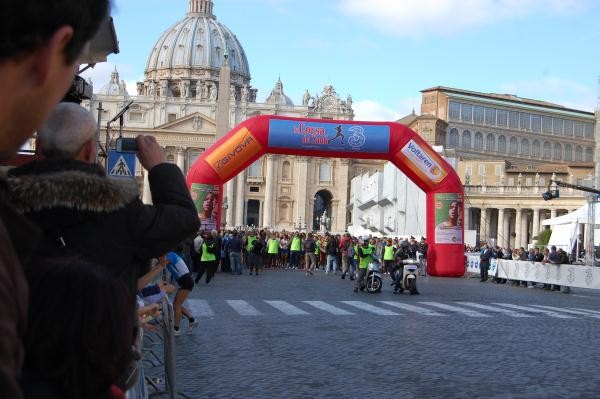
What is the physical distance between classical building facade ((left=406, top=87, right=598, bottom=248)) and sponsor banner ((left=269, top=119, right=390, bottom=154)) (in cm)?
3959

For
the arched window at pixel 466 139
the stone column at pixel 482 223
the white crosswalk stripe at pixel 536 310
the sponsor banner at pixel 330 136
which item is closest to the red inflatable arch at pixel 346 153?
the sponsor banner at pixel 330 136

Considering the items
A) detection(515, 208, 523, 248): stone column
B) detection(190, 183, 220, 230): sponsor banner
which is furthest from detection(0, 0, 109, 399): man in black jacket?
detection(515, 208, 523, 248): stone column

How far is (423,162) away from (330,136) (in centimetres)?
266

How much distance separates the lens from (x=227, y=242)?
2914cm

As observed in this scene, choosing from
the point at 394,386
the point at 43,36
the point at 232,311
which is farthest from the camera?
the point at 232,311

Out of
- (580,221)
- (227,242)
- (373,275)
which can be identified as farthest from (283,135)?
(580,221)

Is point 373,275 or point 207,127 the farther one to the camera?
point 207,127

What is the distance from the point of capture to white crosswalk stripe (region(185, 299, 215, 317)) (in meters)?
12.7

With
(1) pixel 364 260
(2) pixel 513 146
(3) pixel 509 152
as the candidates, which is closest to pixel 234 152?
(1) pixel 364 260

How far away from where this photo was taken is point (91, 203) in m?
2.73

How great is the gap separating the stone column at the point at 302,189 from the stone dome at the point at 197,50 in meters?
22.9

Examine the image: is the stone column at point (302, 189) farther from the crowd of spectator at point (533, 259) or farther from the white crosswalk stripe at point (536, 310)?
the white crosswalk stripe at point (536, 310)

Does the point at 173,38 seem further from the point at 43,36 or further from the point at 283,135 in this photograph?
the point at 43,36

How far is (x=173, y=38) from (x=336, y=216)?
1450 inches
